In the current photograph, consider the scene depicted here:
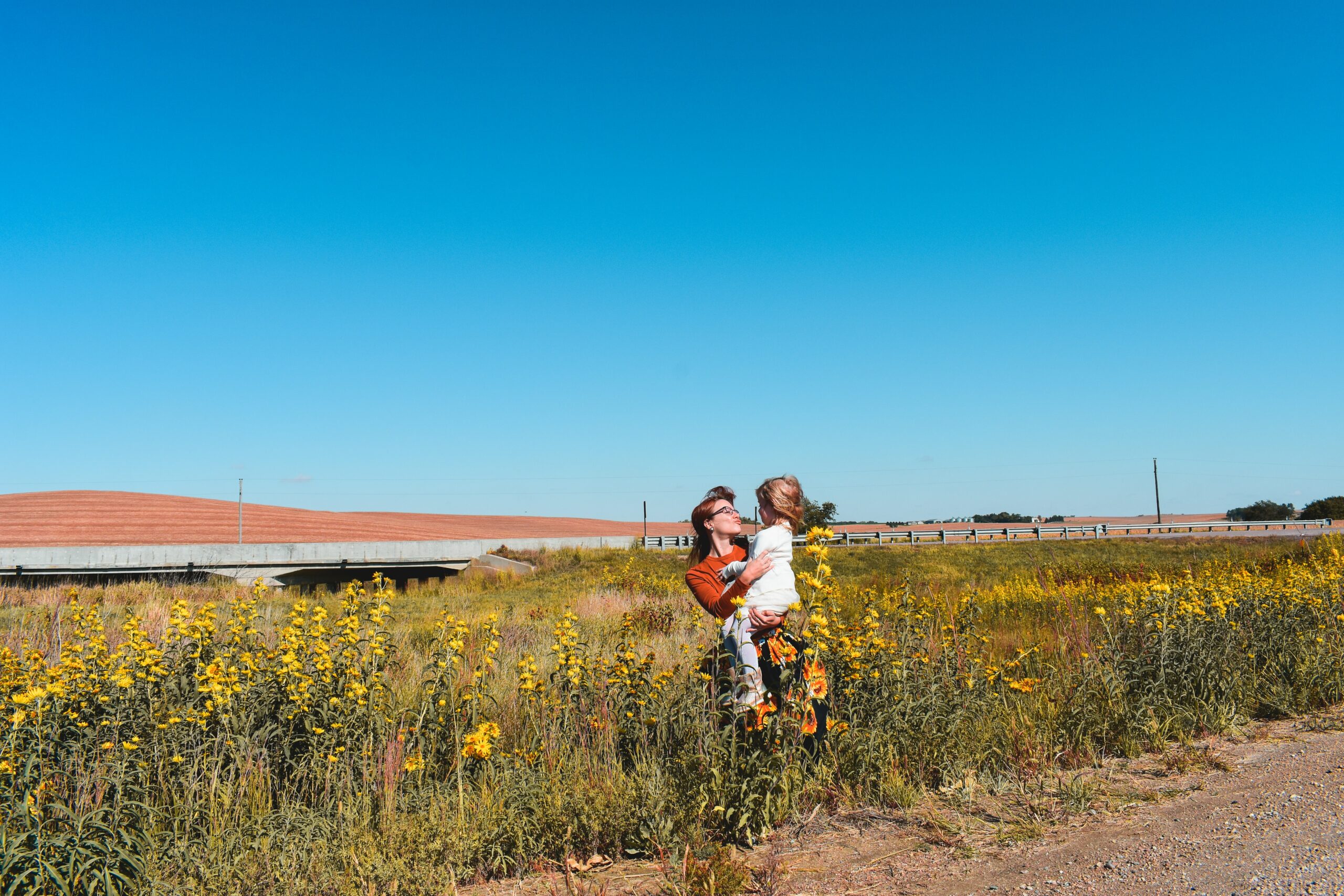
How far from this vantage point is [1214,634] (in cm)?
594

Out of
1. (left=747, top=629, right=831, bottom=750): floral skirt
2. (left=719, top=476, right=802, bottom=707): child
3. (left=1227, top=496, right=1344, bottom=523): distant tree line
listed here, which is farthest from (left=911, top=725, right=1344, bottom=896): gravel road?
(left=1227, top=496, right=1344, bottom=523): distant tree line

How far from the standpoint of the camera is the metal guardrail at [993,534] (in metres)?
39.3

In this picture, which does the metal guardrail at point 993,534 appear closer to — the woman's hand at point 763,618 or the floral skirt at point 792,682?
the floral skirt at point 792,682

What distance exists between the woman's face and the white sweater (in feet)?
0.68

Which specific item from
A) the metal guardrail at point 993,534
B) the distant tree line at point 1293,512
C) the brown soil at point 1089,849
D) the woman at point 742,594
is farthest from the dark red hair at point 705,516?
the distant tree line at point 1293,512

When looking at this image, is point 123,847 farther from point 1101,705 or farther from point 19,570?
point 19,570

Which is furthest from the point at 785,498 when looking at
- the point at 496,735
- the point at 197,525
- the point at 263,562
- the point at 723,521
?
the point at 197,525

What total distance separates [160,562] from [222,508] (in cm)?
3985

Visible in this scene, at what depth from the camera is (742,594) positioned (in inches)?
161

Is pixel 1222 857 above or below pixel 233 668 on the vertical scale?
below

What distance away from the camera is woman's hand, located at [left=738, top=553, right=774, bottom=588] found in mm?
3969

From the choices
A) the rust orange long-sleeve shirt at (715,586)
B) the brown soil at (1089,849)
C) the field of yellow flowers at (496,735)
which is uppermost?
the rust orange long-sleeve shirt at (715,586)

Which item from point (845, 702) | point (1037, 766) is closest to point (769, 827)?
point (845, 702)

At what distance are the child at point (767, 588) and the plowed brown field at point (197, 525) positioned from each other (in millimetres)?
35235
